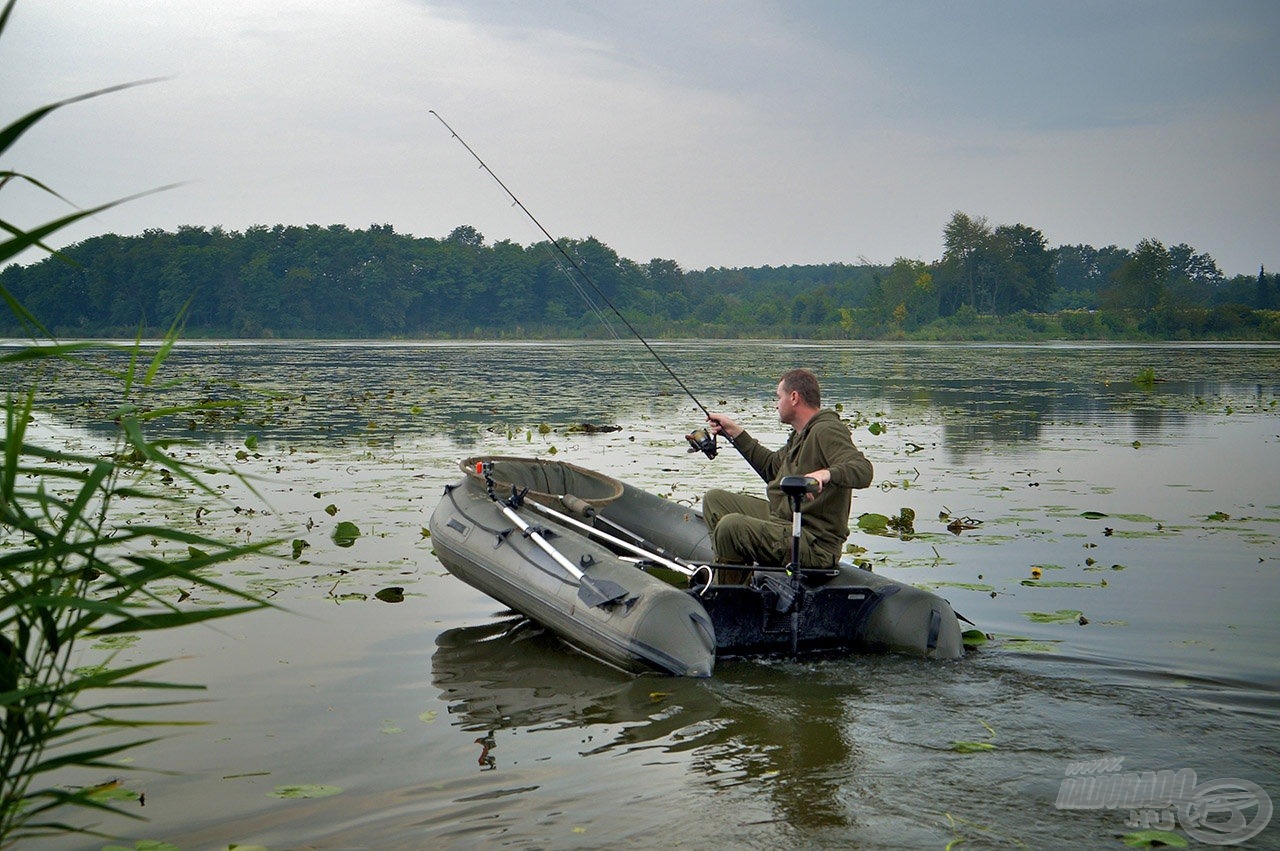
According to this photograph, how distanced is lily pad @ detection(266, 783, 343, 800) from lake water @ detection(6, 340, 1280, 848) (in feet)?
0.16

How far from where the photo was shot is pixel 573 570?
18.6ft

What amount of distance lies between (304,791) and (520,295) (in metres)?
85.3

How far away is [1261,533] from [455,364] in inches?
1127

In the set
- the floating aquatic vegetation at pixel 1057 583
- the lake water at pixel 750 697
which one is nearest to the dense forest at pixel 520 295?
the lake water at pixel 750 697

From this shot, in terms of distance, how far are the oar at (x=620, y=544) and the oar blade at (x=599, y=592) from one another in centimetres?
40

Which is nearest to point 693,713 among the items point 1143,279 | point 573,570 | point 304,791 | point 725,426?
point 573,570

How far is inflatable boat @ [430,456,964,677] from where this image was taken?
5207 millimetres

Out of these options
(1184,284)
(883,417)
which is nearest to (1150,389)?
(883,417)

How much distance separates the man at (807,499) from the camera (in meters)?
5.62

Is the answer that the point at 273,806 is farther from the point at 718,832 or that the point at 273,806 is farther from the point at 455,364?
the point at 455,364

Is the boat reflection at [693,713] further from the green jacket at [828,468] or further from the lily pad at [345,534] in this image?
the lily pad at [345,534]

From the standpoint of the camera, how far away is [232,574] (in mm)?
7047

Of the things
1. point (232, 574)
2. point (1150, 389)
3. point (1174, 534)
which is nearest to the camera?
point (232, 574)

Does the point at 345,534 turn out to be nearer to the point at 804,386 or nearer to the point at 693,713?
the point at 804,386
